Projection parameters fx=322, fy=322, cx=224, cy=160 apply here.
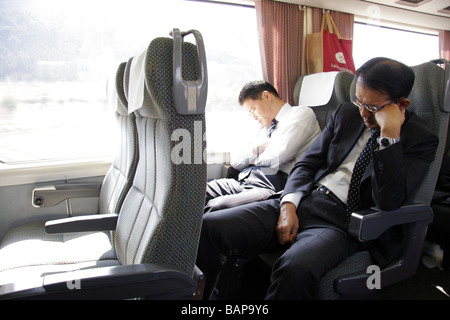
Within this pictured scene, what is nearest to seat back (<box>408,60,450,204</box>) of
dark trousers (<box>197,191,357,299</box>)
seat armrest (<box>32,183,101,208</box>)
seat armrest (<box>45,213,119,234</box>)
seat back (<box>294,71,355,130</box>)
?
dark trousers (<box>197,191,357,299</box>)

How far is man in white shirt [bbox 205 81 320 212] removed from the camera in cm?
227

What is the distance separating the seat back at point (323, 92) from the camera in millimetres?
2238

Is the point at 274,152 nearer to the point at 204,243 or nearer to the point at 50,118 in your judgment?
the point at 204,243

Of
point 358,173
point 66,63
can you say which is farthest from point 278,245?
point 66,63

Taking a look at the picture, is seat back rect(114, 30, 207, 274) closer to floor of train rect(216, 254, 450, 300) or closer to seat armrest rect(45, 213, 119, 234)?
seat armrest rect(45, 213, 119, 234)

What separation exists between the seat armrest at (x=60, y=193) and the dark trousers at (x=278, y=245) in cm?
93

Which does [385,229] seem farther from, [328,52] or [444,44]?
[444,44]

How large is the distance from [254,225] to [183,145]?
2.74 feet

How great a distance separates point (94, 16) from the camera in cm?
235

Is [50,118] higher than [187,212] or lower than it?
higher

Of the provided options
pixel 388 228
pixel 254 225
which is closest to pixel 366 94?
pixel 388 228

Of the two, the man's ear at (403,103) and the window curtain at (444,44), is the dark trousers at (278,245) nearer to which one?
the man's ear at (403,103)

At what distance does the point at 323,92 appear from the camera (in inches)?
96.6

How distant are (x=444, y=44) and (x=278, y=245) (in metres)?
4.22
